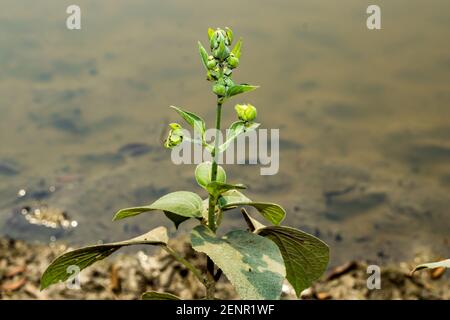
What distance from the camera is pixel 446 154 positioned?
4477 millimetres

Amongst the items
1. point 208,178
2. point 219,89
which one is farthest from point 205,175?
point 219,89

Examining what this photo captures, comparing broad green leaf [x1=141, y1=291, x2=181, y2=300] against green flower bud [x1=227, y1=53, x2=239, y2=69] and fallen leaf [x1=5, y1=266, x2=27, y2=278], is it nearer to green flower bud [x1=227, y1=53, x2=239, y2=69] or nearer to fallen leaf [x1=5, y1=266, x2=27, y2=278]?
green flower bud [x1=227, y1=53, x2=239, y2=69]

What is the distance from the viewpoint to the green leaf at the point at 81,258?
1.48 meters

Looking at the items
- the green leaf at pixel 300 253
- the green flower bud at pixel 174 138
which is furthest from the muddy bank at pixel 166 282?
the green flower bud at pixel 174 138

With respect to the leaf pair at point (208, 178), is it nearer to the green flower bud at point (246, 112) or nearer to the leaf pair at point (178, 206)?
the leaf pair at point (178, 206)

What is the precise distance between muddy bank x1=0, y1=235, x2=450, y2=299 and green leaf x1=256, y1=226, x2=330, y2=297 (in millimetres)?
Answer: 1226

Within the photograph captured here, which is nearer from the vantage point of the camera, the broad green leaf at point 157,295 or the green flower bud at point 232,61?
the green flower bud at point 232,61

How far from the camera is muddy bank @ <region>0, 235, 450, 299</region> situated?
2.93 metres

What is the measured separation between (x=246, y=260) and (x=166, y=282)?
1.69 m

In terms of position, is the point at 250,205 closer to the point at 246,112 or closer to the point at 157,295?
the point at 246,112

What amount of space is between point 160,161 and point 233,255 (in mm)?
3078
